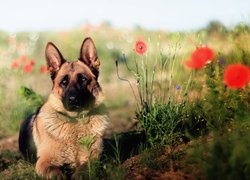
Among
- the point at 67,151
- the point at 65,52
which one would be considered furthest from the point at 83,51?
the point at 65,52

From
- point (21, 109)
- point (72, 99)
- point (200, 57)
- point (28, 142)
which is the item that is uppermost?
point (200, 57)

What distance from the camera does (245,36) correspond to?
640 centimetres

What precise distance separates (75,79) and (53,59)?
1.45 ft

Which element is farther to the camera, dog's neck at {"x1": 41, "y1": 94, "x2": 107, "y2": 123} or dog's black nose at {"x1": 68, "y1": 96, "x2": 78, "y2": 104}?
dog's neck at {"x1": 41, "y1": 94, "x2": 107, "y2": 123}

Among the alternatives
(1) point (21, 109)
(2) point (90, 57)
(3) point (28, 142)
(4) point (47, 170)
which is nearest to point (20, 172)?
(4) point (47, 170)

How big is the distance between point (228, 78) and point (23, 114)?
6.07m

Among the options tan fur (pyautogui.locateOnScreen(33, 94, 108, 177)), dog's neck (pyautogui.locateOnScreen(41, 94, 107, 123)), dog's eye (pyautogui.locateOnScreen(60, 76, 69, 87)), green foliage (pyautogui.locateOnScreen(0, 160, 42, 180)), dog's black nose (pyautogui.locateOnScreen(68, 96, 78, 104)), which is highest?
dog's eye (pyautogui.locateOnScreen(60, 76, 69, 87))

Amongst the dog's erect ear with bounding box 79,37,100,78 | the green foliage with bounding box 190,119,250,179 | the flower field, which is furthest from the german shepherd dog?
the green foliage with bounding box 190,119,250,179

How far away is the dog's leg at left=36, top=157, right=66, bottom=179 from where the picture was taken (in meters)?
5.18

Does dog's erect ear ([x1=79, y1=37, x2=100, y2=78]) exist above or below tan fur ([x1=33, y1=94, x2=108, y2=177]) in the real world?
above

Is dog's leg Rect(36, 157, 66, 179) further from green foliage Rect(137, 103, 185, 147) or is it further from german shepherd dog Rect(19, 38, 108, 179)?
green foliage Rect(137, 103, 185, 147)

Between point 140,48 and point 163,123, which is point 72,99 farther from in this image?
point 163,123

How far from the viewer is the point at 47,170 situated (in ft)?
17.3

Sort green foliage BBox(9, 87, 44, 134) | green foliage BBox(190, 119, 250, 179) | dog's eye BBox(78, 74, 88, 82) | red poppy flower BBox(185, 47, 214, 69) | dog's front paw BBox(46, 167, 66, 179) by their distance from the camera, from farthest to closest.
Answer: green foliage BBox(9, 87, 44, 134)
dog's eye BBox(78, 74, 88, 82)
dog's front paw BBox(46, 167, 66, 179)
red poppy flower BBox(185, 47, 214, 69)
green foliage BBox(190, 119, 250, 179)
